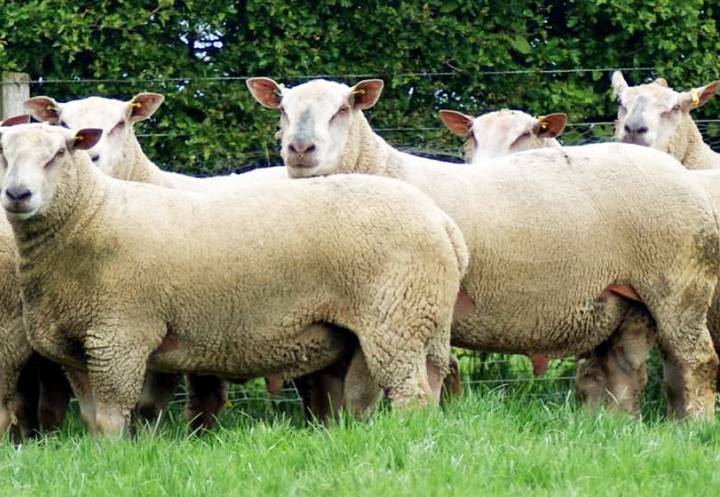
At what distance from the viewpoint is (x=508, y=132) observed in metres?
9.46

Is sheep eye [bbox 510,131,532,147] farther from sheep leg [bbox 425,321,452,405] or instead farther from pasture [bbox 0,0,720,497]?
sheep leg [bbox 425,321,452,405]

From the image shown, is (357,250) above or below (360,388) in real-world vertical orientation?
above

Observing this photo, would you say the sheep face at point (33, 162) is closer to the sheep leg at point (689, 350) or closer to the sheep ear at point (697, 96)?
the sheep leg at point (689, 350)

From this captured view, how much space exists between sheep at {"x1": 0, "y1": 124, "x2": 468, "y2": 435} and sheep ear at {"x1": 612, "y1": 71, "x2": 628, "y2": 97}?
3.18 metres

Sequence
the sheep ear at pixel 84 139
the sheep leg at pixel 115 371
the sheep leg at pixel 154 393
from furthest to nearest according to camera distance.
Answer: the sheep leg at pixel 154 393 < the sheep ear at pixel 84 139 < the sheep leg at pixel 115 371

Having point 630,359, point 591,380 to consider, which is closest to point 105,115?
point 591,380

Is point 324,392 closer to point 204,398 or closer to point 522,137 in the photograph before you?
point 204,398

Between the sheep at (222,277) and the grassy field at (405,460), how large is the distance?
48 cm

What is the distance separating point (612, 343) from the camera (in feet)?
27.3

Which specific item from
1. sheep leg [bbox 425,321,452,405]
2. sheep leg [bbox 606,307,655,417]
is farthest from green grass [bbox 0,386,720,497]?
sheep leg [bbox 606,307,655,417]

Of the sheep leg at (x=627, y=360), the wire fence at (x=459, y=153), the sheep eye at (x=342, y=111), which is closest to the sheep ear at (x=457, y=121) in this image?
the wire fence at (x=459, y=153)

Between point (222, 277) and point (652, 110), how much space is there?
3885 millimetres

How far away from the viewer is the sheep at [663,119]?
33.0ft

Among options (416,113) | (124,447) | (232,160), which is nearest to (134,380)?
(124,447)
